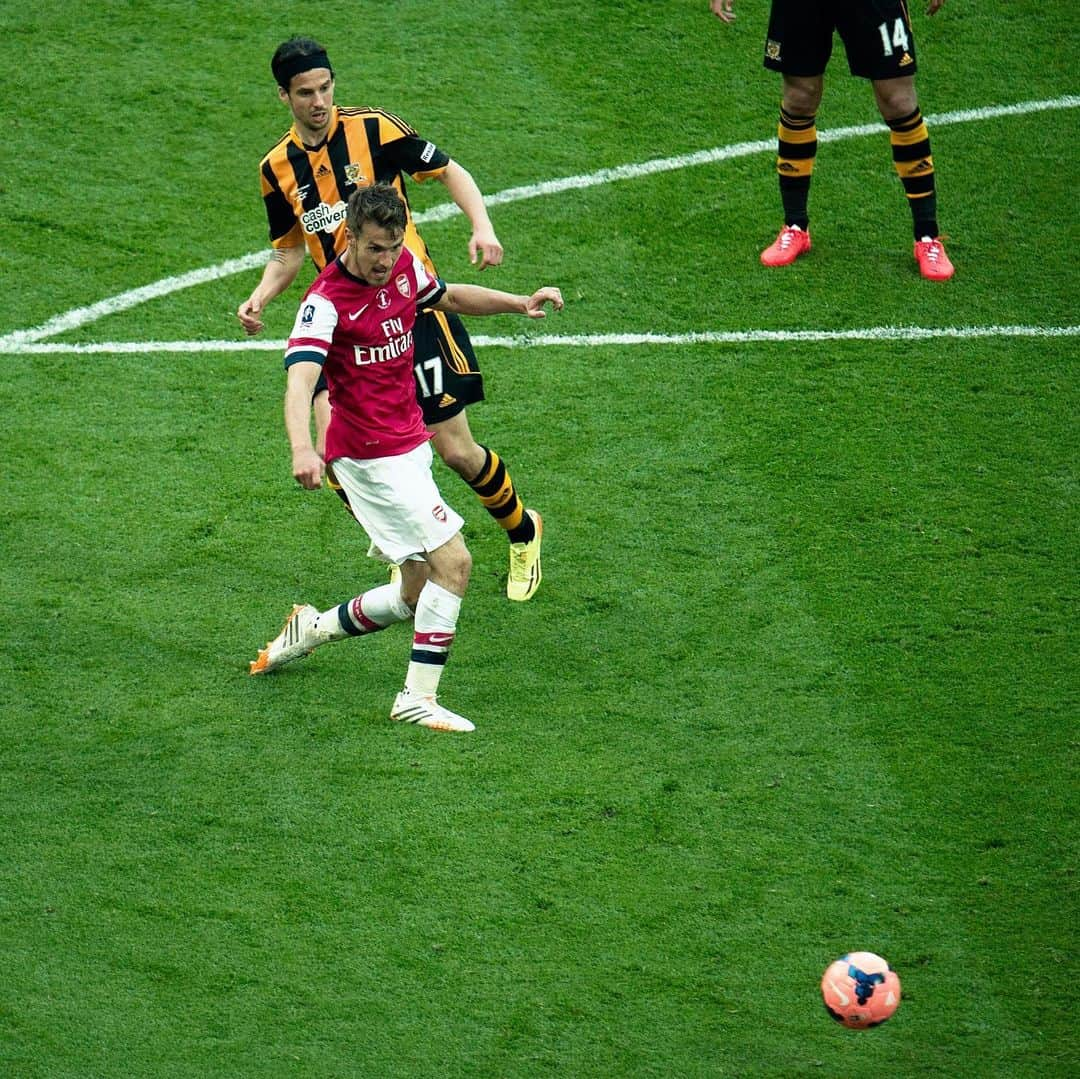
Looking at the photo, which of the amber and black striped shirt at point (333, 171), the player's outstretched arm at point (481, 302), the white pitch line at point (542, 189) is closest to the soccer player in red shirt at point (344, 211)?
the amber and black striped shirt at point (333, 171)

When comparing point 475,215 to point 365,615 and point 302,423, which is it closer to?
point 302,423

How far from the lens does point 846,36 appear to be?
8.20 m

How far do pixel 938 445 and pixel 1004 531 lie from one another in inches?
27.9

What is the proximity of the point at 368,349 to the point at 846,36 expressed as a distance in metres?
3.88

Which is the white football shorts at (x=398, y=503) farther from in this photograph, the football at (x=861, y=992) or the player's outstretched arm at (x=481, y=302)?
the football at (x=861, y=992)

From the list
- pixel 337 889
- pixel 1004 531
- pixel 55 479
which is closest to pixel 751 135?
pixel 1004 531

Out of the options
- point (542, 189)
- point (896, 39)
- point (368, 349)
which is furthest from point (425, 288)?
point (542, 189)

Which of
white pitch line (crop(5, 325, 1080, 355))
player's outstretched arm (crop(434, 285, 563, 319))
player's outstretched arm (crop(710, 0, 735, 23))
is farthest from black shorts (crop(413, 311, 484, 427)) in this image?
player's outstretched arm (crop(710, 0, 735, 23))

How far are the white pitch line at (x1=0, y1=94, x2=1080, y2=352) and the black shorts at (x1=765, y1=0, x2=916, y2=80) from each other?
1225 millimetres

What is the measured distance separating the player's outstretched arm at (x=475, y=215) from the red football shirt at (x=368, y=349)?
303 mm

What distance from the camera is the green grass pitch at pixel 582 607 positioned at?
4.69 m

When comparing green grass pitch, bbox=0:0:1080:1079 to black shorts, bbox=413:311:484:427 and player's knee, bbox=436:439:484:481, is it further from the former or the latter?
black shorts, bbox=413:311:484:427

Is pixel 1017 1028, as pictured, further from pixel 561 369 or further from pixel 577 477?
pixel 561 369

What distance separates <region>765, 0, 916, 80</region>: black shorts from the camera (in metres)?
8.05
